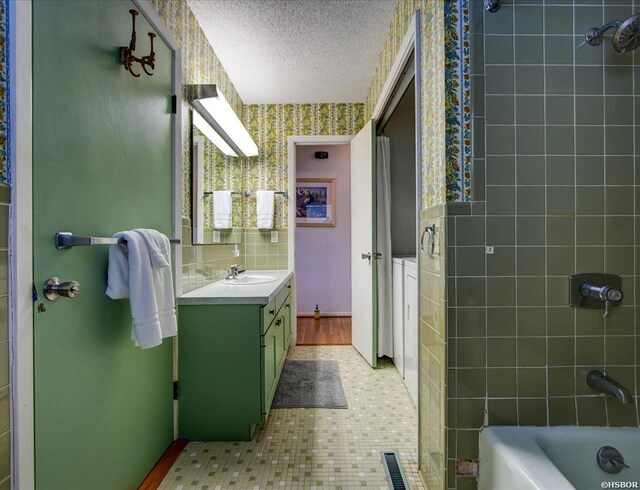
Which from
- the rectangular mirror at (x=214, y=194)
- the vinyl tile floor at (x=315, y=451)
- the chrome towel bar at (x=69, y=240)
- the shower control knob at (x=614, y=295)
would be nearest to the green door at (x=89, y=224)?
the chrome towel bar at (x=69, y=240)

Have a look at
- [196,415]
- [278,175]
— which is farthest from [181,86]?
[196,415]

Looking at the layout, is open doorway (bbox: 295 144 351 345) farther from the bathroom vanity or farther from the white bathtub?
the white bathtub

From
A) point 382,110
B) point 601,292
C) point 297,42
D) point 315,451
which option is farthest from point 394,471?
point 297,42

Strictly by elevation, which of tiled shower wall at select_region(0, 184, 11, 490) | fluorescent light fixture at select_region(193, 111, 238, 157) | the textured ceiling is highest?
the textured ceiling

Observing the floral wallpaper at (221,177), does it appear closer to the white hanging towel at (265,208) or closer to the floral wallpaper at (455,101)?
the white hanging towel at (265,208)

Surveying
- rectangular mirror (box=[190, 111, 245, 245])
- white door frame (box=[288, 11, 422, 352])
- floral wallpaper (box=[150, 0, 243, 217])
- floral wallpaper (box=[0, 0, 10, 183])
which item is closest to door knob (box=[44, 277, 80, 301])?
floral wallpaper (box=[0, 0, 10, 183])

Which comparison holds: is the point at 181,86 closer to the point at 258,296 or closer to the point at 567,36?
the point at 258,296

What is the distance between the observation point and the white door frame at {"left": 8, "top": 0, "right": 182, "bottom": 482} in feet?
2.69

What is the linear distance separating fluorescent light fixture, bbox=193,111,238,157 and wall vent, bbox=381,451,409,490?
2.15 meters

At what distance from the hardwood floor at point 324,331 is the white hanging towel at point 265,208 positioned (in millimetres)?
1263

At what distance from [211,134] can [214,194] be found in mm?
436

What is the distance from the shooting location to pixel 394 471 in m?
1.47

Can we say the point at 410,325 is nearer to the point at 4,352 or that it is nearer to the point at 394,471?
the point at 394,471

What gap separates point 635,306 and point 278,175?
274cm
